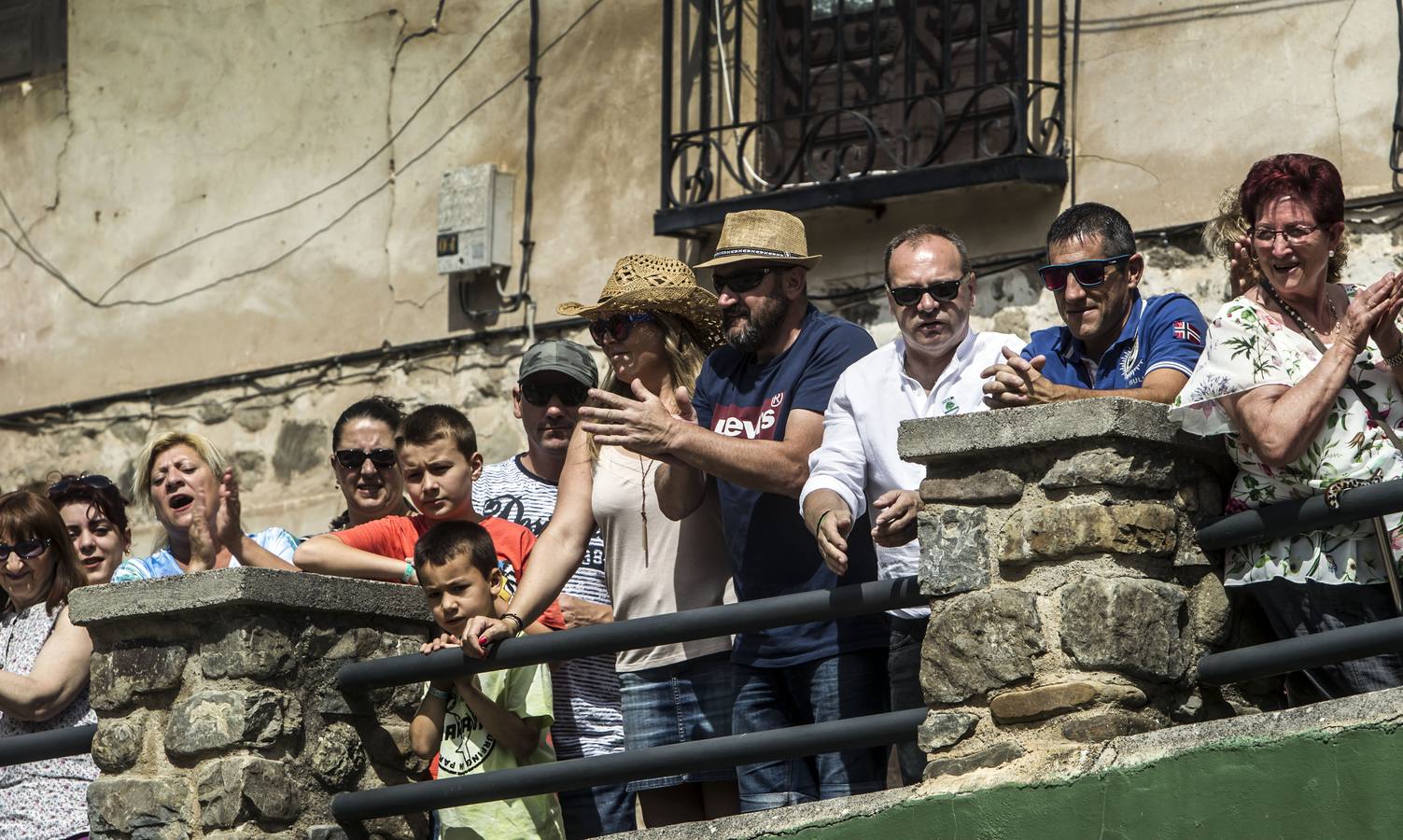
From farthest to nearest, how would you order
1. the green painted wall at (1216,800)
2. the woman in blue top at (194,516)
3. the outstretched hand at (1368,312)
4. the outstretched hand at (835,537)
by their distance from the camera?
the woman in blue top at (194,516), the outstretched hand at (835,537), the outstretched hand at (1368,312), the green painted wall at (1216,800)

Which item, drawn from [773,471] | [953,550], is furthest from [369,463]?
[953,550]

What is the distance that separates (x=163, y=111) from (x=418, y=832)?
5.52 meters

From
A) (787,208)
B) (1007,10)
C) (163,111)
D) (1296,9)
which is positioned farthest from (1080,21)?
(163,111)

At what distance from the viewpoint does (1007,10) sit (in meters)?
7.75

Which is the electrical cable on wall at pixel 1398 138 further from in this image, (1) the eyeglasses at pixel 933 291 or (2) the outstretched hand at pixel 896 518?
(2) the outstretched hand at pixel 896 518

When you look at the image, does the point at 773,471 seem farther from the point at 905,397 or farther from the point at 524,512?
the point at 524,512

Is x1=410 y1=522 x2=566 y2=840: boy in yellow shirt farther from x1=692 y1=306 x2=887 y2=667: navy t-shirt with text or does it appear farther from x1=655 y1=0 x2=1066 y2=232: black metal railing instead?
x1=655 y1=0 x2=1066 y2=232: black metal railing

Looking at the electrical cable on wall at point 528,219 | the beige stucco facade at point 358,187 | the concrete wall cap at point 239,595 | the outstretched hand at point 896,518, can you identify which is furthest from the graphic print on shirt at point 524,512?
the electrical cable on wall at point 528,219

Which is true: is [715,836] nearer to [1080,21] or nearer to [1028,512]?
[1028,512]

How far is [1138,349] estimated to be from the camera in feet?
14.5

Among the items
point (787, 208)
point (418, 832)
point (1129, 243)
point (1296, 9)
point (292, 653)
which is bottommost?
point (418, 832)

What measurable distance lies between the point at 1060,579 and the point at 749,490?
3.38 ft

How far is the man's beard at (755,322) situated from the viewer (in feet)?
16.4

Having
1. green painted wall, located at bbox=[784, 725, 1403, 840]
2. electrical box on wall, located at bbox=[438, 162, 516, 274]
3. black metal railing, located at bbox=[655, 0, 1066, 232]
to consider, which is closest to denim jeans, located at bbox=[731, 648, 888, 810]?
green painted wall, located at bbox=[784, 725, 1403, 840]
